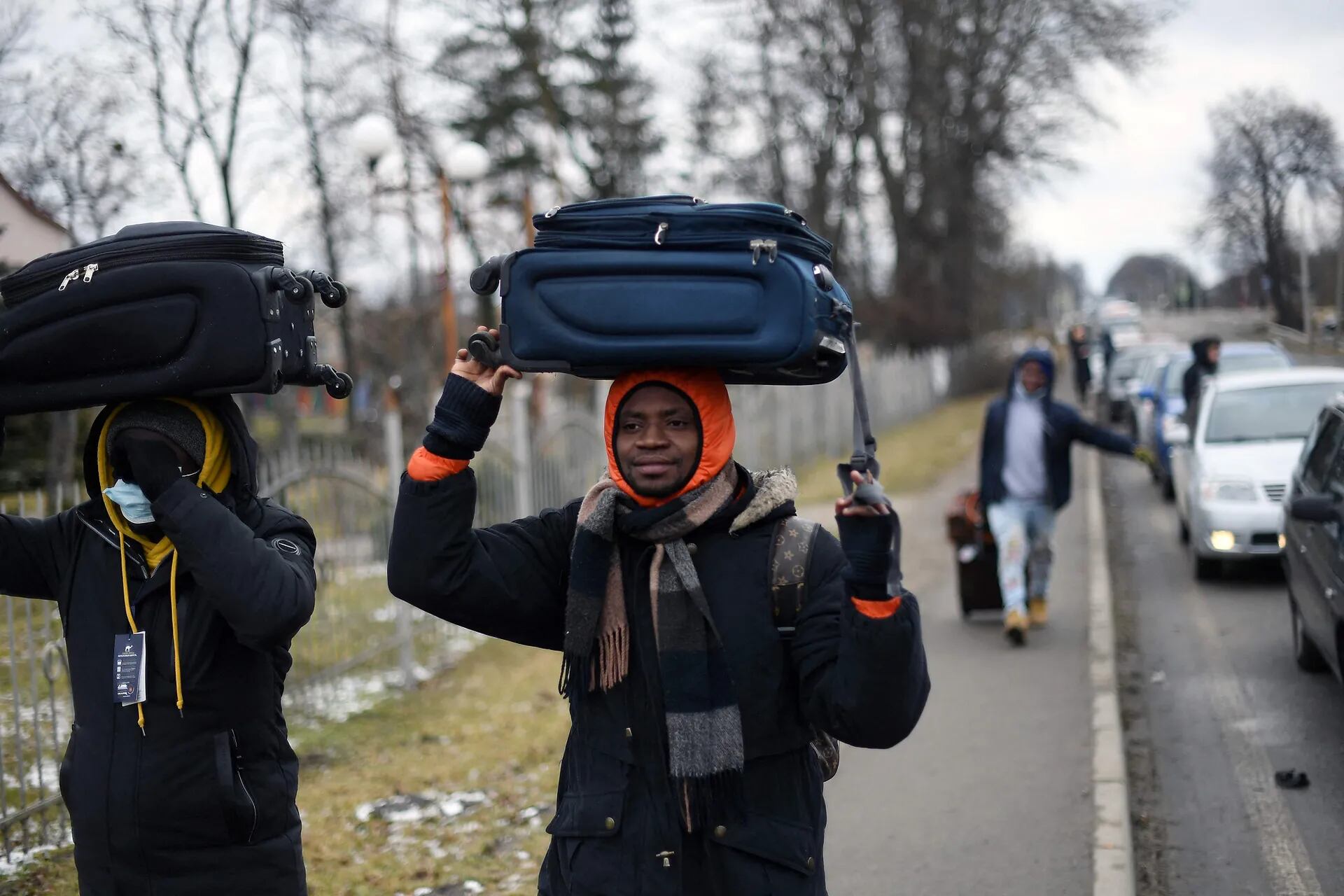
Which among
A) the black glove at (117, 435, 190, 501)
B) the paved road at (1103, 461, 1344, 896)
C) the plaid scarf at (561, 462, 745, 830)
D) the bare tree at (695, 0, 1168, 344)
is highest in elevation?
the bare tree at (695, 0, 1168, 344)

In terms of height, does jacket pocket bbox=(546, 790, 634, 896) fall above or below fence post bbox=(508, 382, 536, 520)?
below

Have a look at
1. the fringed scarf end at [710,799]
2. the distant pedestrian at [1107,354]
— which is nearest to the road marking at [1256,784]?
the fringed scarf end at [710,799]

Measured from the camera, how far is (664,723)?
272cm

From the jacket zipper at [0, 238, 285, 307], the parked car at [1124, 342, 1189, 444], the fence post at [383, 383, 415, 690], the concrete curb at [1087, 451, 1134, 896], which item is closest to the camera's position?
the jacket zipper at [0, 238, 285, 307]

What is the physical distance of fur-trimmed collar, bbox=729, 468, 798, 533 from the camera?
2.77 m

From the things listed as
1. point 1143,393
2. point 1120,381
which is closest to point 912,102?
point 1120,381

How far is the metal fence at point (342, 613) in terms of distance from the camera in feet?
18.0

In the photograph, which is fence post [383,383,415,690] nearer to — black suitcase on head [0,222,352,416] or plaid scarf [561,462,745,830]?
black suitcase on head [0,222,352,416]

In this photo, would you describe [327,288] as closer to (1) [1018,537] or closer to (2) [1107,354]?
(1) [1018,537]

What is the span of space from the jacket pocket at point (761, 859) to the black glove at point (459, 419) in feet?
2.88

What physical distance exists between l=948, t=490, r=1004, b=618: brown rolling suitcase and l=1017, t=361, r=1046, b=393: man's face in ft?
2.87

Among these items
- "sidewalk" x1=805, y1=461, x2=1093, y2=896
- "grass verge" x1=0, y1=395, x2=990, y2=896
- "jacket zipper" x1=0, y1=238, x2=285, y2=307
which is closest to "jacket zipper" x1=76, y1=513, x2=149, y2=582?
"jacket zipper" x1=0, y1=238, x2=285, y2=307

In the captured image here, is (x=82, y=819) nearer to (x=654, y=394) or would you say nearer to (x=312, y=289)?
(x=312, y=289)

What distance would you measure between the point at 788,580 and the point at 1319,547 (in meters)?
5.21
